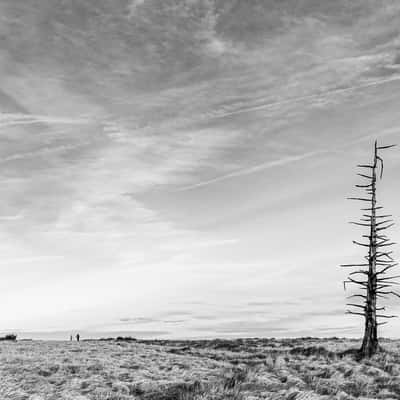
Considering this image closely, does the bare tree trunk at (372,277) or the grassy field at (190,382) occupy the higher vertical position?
the bare tree trunk at (372,277)

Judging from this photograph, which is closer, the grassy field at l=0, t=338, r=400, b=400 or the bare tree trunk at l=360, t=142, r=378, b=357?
the grassy field at l=0, t=338, r=400, b=400

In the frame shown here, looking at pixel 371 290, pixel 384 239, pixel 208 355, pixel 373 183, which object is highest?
pixel 373 183

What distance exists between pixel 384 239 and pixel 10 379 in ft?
72.9

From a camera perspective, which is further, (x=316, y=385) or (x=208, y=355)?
(x=208, y=355)

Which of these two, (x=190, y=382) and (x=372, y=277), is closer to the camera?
(x=190, y=382)

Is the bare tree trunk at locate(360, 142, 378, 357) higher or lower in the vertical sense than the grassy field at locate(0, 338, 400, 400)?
higher

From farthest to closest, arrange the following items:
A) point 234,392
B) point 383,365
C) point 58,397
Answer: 1. point 383,365
2. point 58,397
3. point 234,392

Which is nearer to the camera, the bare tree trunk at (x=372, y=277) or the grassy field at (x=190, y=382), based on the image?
the grassy field at (x=190, y=382)

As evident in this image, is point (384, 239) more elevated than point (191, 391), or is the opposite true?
point (384, 239)

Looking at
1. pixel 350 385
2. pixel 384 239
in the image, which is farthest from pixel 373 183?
pixel 350 385

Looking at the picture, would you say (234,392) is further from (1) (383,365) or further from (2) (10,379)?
(1) (383,365)

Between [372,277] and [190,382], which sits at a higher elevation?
[372,277]

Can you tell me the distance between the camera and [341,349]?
93.6 feet

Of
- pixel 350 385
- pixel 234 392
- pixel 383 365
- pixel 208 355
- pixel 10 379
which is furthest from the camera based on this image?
pixel 208 355
